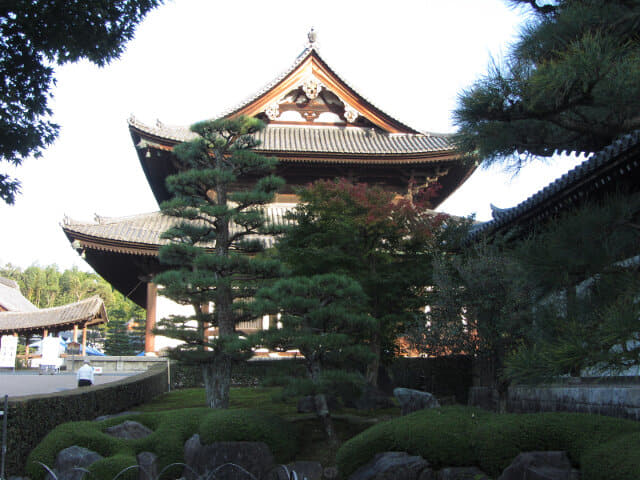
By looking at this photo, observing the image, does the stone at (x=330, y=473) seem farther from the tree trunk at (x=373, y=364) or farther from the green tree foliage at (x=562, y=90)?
the green tree foliage at (x=562, y=90)

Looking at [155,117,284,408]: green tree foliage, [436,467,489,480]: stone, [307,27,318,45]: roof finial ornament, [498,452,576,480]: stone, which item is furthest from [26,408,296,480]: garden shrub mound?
[307,27,318,45]: roof finial ornament

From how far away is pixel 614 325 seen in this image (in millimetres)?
4359

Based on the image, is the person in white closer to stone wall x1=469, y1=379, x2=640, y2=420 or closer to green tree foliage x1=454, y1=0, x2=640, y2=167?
stone wall x1=469, y1=379, x2=640, y2=420

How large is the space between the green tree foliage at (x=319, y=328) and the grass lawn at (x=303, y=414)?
340mm

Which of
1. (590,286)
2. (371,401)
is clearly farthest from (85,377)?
(590,286)

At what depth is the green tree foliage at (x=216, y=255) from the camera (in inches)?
373

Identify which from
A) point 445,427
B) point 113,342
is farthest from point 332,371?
point 113,342

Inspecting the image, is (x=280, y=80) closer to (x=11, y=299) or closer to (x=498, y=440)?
(x=498, y=440)

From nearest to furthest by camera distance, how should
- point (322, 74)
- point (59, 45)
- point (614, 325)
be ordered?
point (614, 325) → point (59, 45) → point (322, 74)

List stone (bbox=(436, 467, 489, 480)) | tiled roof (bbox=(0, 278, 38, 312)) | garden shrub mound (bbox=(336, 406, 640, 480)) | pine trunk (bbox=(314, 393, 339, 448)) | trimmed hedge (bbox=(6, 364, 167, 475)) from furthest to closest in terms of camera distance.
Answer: tiled roof (bbox=(0, 278, 38, 312))
pine trunk (bbox=(314, 393, 339, 448))
trimmed hedge (bbox=(6, 364, 167, 475))
stone (bbox=(436, 467, 489, 480))
garden shrub mound (bbox=(336, 406, 640, 480))

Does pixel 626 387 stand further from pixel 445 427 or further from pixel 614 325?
pixel 614 325

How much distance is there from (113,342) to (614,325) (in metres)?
49.1

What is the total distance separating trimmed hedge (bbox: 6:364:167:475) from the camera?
755cm

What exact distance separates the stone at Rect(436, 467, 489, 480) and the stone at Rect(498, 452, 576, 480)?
1.49ft
